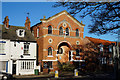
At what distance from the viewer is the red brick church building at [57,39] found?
1352 inches

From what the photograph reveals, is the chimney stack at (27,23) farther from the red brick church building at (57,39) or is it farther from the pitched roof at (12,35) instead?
the pitched roof at (12,35)

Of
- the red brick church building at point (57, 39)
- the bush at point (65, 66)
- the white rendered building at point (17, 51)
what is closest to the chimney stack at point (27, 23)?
the red brick church building at point (57, 39)

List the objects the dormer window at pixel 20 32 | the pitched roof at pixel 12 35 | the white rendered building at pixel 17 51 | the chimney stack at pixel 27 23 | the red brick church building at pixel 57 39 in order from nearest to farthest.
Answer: the white rendered building at pixel 17 51, the pitched roof at pixel 12 35, the dormer window at pixel 20 32, the red brick church building at pixel 57 39, the chimney stack at pixel 27 23

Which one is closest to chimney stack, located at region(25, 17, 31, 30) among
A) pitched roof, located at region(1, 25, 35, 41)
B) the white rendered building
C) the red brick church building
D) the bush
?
the red brick church building

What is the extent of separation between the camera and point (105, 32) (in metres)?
14.0

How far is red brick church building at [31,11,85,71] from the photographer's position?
34344mm

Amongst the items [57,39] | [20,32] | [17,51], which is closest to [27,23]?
[20,32]

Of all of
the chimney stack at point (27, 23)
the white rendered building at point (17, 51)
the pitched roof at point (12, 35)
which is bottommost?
the white rendered building at point (17, 51)

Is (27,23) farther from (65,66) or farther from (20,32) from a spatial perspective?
(65,66)

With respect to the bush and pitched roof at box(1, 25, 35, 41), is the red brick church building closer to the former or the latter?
the bush

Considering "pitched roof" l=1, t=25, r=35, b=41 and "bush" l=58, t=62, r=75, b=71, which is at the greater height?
"pitched roof" l=1, t=25, r=35, b=41

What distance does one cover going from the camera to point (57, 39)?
35.7 metres

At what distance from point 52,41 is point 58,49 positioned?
268 cm

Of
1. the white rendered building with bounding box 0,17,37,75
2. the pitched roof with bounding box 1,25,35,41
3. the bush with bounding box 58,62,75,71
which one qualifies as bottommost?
the bush with bounding box 58,62,75,71
